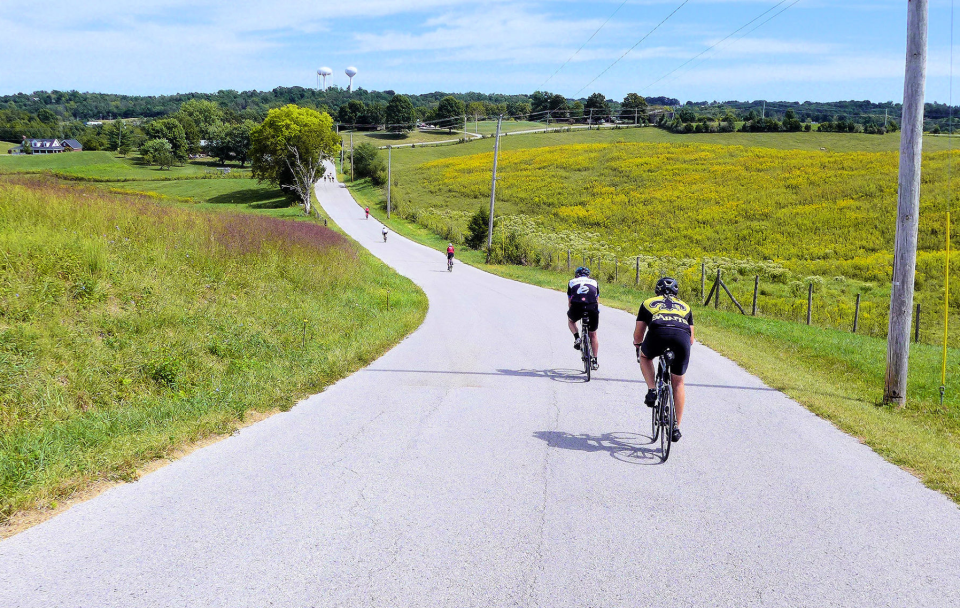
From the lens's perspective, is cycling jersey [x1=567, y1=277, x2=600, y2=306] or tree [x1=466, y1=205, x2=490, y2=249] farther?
tree [x1=466, y1=205, x2=490, y2=249]

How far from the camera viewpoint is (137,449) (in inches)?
224

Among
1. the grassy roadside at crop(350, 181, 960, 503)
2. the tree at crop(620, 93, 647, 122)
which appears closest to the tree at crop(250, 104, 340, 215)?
the grassy roadside at crop(350, 181, 960, 503)

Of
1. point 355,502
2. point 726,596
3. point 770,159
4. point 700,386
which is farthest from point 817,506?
point 770,159

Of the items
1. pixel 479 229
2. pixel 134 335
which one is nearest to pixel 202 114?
pixel 479 229

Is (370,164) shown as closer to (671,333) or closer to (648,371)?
(648,371)

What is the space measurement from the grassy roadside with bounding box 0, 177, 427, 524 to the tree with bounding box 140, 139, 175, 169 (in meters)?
96.8

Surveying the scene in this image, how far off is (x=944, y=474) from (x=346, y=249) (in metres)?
19.4

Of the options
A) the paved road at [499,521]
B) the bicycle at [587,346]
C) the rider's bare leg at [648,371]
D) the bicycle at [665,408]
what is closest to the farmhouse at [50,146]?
the bicycle at [587,346]

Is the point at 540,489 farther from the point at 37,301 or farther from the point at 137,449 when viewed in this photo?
the point at 37,301

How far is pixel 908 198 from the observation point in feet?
33.0

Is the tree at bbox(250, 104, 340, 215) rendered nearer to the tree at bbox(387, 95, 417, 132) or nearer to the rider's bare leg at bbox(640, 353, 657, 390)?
the rider's bare leg at bbox(640, 353, 657, 390)

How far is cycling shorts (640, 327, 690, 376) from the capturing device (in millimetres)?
6598

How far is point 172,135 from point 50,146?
122 ft

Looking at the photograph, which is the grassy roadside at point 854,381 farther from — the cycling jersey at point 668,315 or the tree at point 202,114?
the tree at point 202,114
